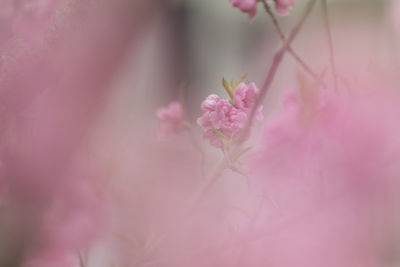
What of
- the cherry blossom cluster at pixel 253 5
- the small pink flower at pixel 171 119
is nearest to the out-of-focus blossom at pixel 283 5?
the cherry blossom cluster at pixel 253 5

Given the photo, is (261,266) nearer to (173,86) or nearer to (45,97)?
(45,97)

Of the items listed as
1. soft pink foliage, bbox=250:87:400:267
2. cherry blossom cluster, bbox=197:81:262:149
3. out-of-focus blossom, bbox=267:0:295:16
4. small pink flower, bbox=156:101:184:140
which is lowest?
soft pink foliage, bbox=250:87:400:267

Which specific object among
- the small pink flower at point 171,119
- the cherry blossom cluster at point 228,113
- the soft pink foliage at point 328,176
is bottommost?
the soft pink foliage at point 328,176

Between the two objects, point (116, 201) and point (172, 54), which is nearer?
point (116, 201)

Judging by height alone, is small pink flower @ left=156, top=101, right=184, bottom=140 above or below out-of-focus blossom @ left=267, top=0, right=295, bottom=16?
below

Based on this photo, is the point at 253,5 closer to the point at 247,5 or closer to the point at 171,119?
the point at 247,5

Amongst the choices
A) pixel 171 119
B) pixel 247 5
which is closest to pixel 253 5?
pixel 247 5

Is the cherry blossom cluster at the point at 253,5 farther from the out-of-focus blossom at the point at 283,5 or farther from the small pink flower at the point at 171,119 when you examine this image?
the small pink flower at the point at 171,119

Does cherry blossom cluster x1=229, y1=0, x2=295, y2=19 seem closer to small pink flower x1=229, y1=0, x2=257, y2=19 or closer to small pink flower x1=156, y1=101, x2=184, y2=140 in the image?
small pink flower x1=229, y1=0, x2=257, y2=19

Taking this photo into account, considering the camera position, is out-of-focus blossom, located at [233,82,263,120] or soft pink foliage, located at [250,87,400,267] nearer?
soft pink foliage, located at [250,87,400,267]

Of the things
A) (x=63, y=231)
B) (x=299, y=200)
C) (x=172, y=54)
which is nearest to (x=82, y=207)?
(x=63, y=231)

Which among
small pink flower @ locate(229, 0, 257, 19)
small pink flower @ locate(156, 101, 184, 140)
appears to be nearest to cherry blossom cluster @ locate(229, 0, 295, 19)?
small pink flower @ locate(229, 0, 257, 19)
